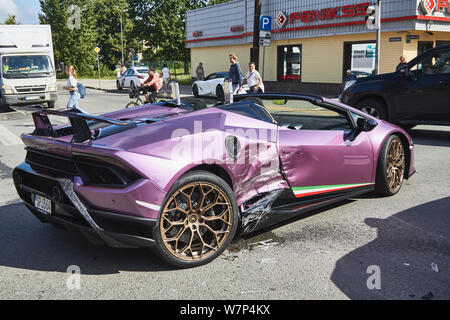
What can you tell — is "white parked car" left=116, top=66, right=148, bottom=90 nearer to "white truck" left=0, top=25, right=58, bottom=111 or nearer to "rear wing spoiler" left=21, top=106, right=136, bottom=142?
"white truck" left=0, top=25, right=58, bottom=111

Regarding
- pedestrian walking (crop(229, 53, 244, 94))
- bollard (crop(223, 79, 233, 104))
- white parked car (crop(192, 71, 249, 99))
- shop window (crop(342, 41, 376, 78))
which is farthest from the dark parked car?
white parked car (crop(192, 71, 249, 99))

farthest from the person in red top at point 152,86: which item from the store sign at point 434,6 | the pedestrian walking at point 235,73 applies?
the store sign at point 434,6

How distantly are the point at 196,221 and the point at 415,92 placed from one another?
7.55 metres

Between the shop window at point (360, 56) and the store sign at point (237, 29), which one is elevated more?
the store sign at point (237, 29)

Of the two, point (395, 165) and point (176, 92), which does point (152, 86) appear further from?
point (395, 165)

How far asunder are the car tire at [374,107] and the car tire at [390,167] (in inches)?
182

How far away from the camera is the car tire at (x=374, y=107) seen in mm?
10180

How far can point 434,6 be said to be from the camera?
20516mm

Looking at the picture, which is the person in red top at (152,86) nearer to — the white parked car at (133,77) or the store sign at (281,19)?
the white parked car at (133,77)

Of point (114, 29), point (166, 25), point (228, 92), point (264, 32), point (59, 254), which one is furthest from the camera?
point (114, 29)

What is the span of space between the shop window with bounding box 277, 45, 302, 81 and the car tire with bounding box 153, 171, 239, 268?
2364 cm

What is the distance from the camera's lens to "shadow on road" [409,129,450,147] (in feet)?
31.4

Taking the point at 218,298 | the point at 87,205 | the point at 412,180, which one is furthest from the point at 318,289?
the point at 412,180

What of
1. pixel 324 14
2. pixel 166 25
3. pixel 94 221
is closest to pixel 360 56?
pixel 324 14
